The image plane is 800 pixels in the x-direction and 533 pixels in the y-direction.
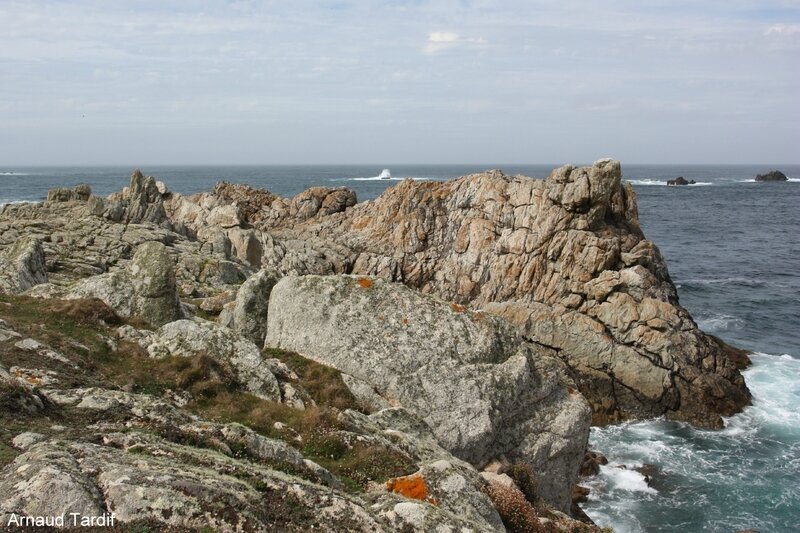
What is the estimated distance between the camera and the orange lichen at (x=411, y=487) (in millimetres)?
12258

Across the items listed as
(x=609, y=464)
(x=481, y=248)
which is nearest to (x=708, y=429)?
(x=609, y=464)

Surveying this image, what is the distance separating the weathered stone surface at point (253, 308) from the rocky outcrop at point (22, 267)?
39.1 ft

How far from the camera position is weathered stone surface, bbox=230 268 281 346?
928 inches

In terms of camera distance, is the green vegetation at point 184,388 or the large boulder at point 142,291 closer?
the green vegetation at point 184,388

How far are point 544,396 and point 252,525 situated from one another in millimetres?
13875

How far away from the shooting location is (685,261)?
84375mm

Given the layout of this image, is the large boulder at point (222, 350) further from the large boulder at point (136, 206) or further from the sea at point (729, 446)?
the large boulder at point (136, 206)

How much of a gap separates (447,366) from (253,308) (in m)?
8.44

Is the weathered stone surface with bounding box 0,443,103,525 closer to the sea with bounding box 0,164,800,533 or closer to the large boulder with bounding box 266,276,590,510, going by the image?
the large boulder with bounding box 266,276,590,510

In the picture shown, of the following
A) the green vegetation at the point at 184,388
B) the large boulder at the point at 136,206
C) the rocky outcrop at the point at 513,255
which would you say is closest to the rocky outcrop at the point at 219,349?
the green vegetation at the point at 184,388

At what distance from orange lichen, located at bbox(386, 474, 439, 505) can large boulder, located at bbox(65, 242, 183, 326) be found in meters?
13.9

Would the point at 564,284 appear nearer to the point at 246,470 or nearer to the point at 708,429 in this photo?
the point at 708,429

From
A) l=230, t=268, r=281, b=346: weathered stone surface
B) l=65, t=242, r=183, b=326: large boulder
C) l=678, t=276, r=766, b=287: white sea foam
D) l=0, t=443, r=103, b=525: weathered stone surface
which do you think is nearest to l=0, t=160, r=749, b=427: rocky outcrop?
l=65, t=242, r=183, b=326: large boulder

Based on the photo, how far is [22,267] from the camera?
30422 millimetres
